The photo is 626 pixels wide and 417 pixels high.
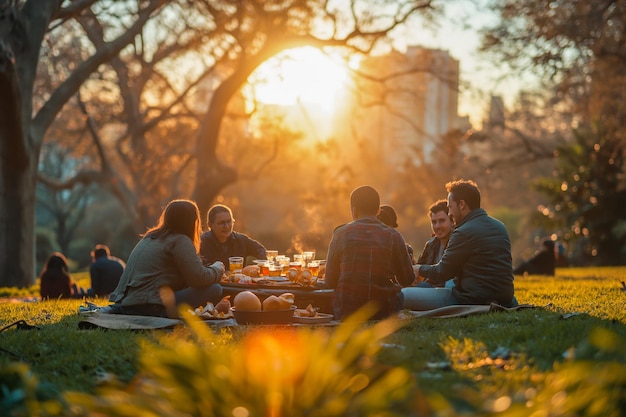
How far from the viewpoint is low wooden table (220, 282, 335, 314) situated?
1079 cm

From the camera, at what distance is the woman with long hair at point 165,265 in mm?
10180

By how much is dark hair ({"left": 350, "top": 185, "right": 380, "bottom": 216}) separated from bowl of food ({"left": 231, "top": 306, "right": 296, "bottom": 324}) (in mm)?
1338

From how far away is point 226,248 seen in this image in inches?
511

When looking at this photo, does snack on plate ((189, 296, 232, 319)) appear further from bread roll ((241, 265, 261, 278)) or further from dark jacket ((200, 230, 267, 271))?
dark jacket ((200, 230, 267, 271))

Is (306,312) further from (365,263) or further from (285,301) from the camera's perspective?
(365,263)

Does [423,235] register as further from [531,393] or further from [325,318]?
[531,393]

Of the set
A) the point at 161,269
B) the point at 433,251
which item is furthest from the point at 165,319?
the point at 433,251

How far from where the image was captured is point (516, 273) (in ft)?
83.7

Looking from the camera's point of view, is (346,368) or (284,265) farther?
(284,265)

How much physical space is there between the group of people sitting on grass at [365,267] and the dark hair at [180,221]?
0.01 metres

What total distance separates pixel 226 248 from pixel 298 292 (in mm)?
2402

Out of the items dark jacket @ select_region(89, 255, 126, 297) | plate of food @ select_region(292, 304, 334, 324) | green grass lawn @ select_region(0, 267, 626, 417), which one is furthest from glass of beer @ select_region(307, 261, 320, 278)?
dark jacket @ select_region(89, 255, 126, 297)

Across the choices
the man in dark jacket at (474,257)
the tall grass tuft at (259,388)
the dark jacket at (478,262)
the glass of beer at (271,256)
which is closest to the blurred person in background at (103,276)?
the glass of beer at (271,256)

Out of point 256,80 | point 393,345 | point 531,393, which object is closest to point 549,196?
point 256,80
